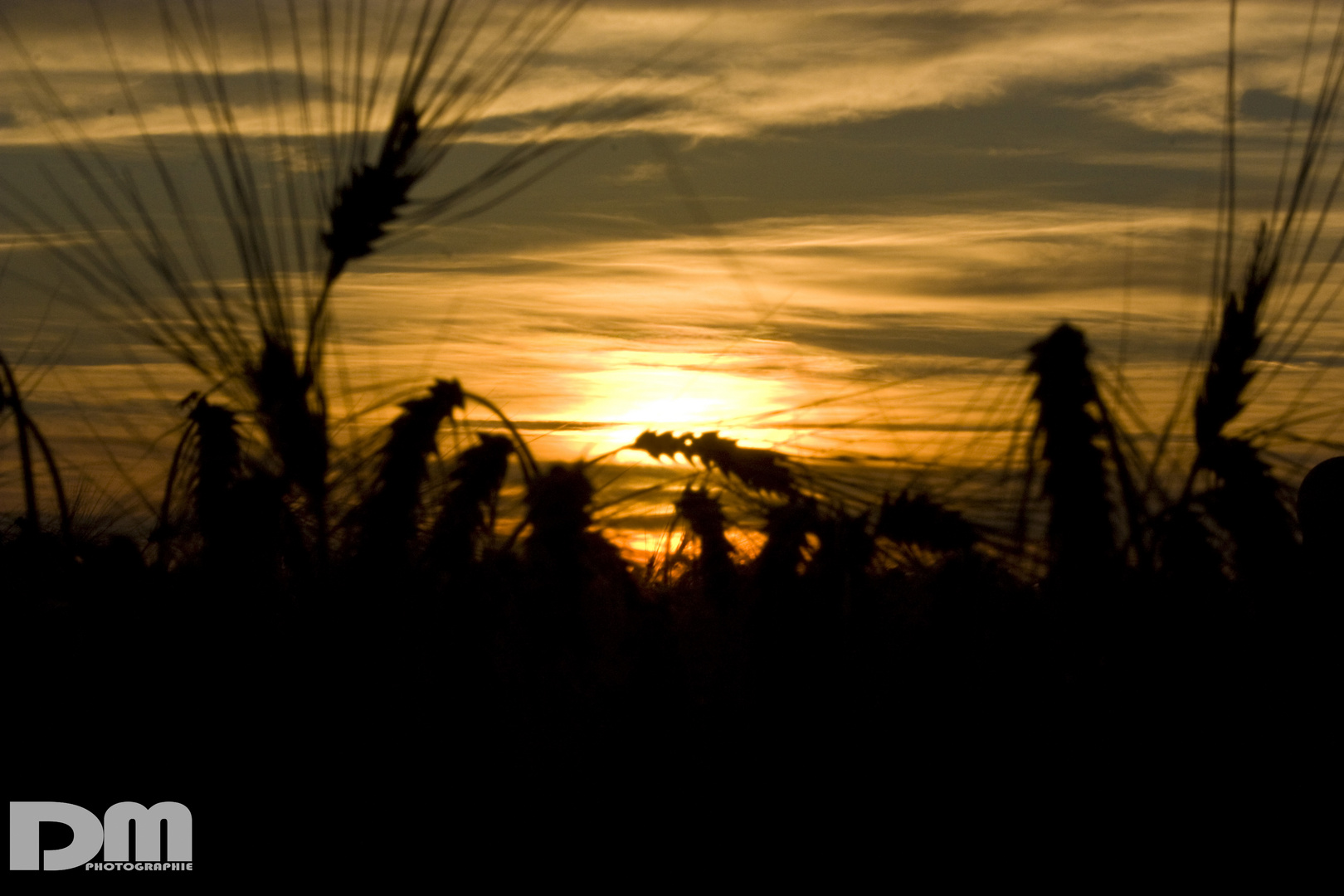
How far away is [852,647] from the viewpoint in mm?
2043

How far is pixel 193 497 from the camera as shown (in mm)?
2352

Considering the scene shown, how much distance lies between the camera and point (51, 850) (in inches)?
73.5

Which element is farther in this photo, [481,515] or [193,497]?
[193,497]

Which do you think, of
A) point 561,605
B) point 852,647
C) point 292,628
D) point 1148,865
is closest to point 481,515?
point 561,605

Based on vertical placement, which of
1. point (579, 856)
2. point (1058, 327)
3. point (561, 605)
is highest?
point (1058, 327)

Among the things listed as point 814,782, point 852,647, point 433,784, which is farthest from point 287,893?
point 852,647

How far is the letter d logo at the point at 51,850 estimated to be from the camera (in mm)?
1818

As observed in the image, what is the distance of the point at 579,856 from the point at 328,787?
1.58 ft

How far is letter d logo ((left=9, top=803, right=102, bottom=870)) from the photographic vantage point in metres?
1.82

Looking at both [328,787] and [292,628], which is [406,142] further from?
[328,787]

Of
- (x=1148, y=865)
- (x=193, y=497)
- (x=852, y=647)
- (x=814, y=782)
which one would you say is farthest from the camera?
(x=193, y=497)

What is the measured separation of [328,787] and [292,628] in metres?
0.33

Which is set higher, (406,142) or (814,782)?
(406,142)

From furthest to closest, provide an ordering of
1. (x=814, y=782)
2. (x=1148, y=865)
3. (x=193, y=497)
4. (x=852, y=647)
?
(x=193, y=497) → (x=852, y=647) → (x=814, y=782) → (x=1148, y=865)
